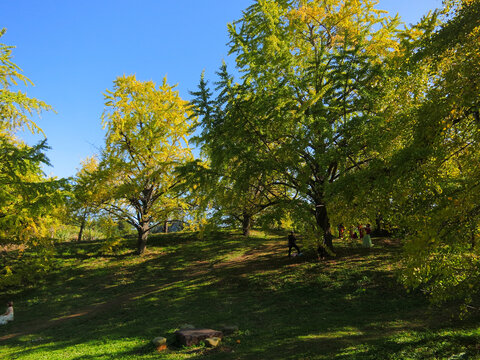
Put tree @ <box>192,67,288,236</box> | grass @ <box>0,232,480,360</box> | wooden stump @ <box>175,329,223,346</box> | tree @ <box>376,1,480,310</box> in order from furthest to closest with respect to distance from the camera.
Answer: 1. tree @ <box>192,67,288,236</box>
2. wooden stump @ <box>175,329,223,346</box>
3. grass @ <box>0,232,480,360</box>
4. tree @ <box>376,1,480,310</box>

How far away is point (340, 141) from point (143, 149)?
14278mm

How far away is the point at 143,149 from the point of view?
67.9 ft

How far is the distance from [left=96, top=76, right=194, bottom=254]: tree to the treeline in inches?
9.4

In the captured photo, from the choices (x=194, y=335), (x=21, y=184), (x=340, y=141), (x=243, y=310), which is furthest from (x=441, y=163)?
(x=21, y=184)

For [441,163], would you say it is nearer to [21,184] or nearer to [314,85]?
[314,85]

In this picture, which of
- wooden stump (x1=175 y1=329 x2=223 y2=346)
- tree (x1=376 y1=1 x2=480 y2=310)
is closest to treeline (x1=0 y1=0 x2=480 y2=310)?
tree (x1=376 y1=1 x2=480 y2=310)

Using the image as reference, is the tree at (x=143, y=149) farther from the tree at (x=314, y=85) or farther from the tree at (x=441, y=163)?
the tree at (x=441, y=163)

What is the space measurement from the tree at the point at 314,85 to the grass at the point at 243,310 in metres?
3.00

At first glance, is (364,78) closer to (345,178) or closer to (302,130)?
(302,130)

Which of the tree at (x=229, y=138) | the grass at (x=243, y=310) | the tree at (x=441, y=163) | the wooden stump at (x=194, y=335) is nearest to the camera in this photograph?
the tree at (x=441, y=163)

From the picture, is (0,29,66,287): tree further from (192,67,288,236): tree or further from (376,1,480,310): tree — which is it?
(376,1,480,310): tree

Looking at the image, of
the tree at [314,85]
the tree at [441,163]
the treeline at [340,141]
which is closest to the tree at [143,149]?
the treeline at [340,141]

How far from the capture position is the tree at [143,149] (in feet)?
66.8

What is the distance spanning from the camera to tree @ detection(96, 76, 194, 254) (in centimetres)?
2036
